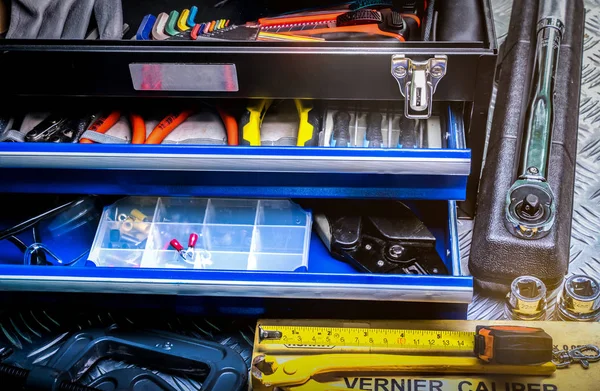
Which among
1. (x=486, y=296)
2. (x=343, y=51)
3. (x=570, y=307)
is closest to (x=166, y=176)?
(x=343, y=51)

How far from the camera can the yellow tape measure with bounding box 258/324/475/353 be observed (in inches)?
56.6

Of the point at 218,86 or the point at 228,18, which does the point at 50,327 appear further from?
the point at 228,18

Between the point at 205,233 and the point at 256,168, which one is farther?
the point at 205,233

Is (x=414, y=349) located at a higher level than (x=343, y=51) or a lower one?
lower

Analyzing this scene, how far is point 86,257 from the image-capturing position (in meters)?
1.65

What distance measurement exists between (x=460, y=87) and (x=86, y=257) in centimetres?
93

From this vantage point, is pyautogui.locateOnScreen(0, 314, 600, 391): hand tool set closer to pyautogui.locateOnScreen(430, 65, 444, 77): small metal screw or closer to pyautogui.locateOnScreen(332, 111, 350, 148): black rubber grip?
pyautogui.locateOnScreen(332, 111, 350, 148): black rubber grip

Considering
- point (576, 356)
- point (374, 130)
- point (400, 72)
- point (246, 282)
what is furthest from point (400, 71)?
point (576, 356)

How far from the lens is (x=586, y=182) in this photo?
1.88 m

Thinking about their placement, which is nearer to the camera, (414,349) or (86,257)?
(414,349)

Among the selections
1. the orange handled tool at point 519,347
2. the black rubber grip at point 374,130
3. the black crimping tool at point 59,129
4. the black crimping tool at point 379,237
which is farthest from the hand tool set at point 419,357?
the black crimping tool at point 59,129

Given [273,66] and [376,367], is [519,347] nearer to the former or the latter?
[376,367]

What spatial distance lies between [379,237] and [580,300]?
1.44ft

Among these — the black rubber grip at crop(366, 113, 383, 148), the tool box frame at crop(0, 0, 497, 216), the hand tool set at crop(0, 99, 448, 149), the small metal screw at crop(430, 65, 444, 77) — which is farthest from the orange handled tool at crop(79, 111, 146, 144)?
the small metal screw at crop(430, 65, 444, 77)
